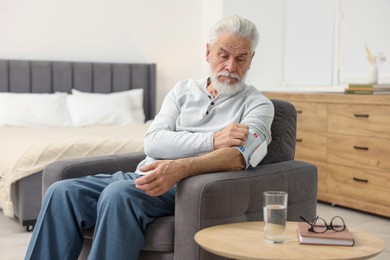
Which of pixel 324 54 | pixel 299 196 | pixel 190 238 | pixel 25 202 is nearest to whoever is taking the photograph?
pixel 190 238

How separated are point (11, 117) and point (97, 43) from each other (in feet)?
3.83

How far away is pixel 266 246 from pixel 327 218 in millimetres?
2652

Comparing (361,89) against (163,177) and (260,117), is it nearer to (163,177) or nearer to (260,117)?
(260,117)

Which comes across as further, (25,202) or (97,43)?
(97,43)

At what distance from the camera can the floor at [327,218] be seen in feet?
11.8

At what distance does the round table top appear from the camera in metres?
1.89

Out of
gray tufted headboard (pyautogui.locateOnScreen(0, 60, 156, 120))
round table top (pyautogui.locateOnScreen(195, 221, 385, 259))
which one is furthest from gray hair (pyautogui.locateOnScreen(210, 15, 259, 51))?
gray tufted headboard (pyautogui.locateOnScreen(0, 60, 156, 120))

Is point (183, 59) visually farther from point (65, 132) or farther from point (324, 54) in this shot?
point (65, 132)

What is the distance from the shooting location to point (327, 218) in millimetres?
4531

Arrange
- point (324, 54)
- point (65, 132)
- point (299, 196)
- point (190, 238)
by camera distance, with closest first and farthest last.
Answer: point (190, 238), point (299, 196), point (65, 132), point (324, 54)

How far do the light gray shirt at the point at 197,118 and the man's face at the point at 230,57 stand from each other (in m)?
0.08

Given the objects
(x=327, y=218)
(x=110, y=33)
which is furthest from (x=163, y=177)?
(x=110, y=33)

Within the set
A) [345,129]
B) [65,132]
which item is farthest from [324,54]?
[65,132]

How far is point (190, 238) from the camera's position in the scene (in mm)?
2324
